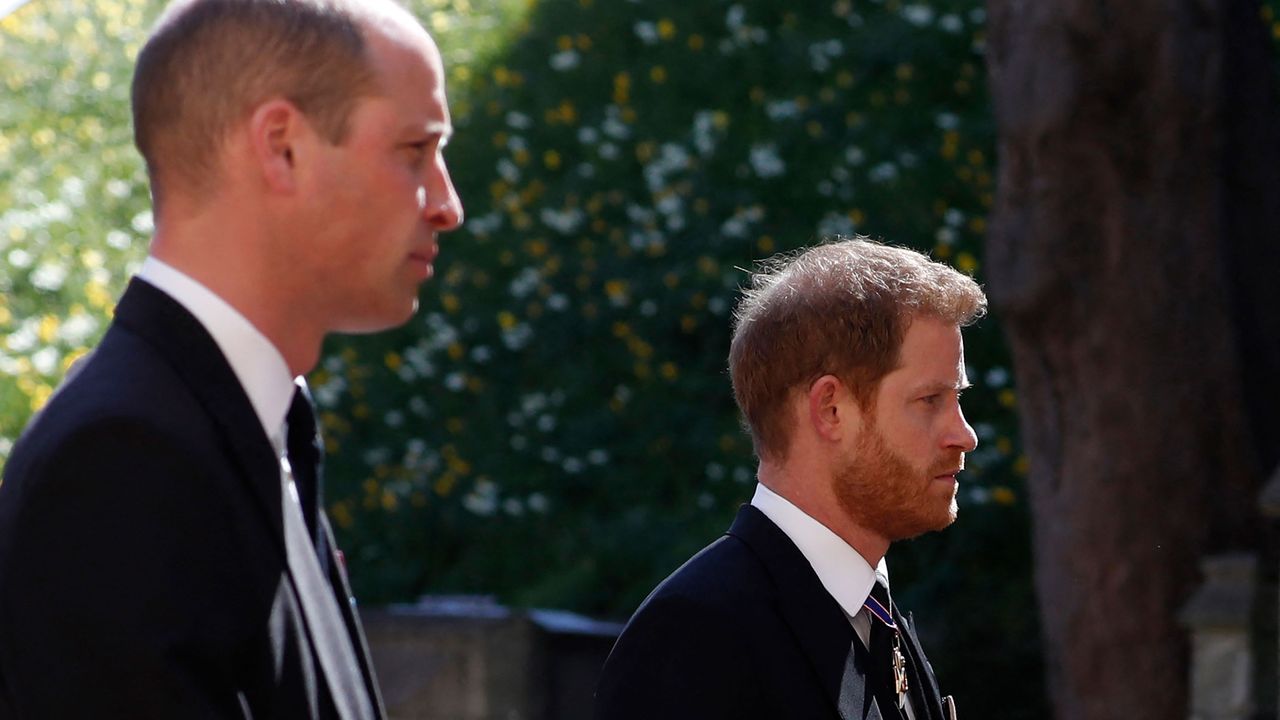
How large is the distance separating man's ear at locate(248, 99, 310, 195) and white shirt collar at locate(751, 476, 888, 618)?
102 cm

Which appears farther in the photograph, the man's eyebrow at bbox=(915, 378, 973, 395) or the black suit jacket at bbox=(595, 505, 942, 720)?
the man's eyebrow at bbox=(915, 378, 973, 395)

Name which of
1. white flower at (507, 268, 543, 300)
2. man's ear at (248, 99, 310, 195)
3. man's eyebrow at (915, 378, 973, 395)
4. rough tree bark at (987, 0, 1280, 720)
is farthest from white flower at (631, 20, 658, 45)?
man's ear at (248, 99, 310, 195)

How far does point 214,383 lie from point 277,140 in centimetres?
22

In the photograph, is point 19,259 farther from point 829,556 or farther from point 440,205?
point 440,205

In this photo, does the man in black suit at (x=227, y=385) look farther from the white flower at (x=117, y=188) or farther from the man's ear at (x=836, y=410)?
the white flower at (x=117, y=188)

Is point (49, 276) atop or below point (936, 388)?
below

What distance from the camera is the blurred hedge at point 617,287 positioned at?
8.23m

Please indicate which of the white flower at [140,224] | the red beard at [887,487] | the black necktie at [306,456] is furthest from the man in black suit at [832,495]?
the white flower at [140,224]

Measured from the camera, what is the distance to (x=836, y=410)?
2.41 meters

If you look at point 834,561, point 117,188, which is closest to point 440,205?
point 834,561

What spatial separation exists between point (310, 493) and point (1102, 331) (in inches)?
193

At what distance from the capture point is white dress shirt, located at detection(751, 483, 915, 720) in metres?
2.40

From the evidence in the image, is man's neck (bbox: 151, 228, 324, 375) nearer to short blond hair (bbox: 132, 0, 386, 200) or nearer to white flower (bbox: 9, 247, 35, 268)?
short blond hair (bbox: 132, 0, 386, 200)

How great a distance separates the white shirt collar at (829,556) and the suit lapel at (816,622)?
0.05ft
